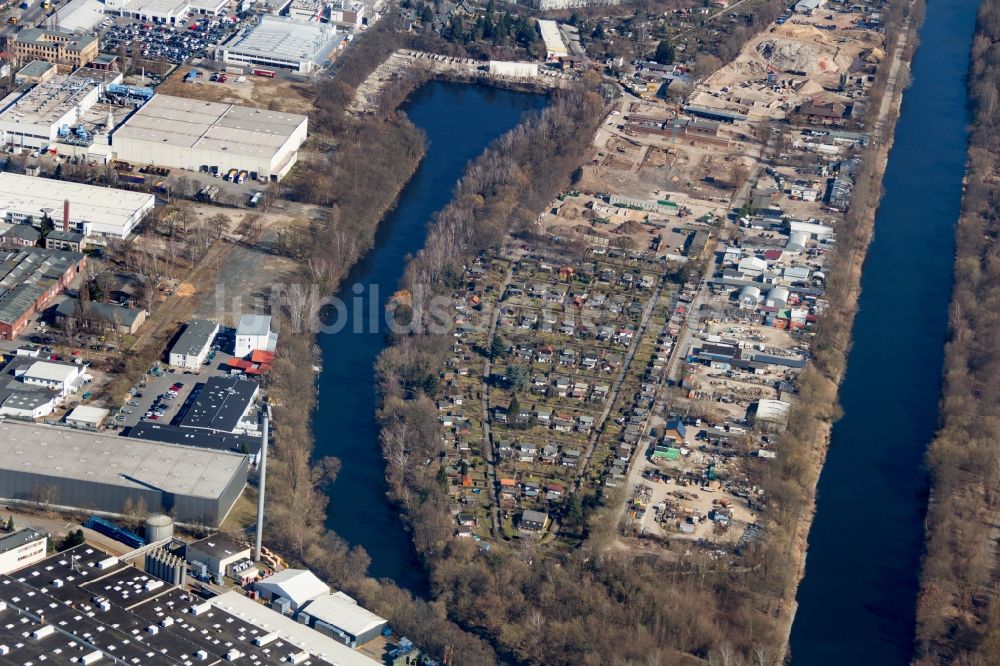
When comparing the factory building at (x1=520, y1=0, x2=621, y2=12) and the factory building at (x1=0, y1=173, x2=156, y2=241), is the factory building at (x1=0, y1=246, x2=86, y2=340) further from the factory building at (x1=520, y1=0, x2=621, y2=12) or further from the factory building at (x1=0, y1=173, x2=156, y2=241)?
the factory building at (x1=520, y1=0, x2=621, y2=12)

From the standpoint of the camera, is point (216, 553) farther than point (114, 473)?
No

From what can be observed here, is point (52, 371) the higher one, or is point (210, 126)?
point (210, 126)

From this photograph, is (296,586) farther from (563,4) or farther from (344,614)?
(563,4)

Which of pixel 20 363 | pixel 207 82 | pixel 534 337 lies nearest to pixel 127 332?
pixel 20 363

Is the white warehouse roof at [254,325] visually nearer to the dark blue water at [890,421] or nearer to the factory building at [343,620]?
the factory building at [343,620]

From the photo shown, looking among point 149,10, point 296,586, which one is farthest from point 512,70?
point 296,586

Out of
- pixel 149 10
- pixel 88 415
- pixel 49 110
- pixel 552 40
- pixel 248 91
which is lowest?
pixel 88 415

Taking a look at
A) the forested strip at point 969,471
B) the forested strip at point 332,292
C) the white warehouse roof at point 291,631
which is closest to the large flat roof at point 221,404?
the forested strip at point 332,292

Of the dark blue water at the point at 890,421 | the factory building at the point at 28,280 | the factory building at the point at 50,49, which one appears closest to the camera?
Result: the dark blue water at the point at 890,421
